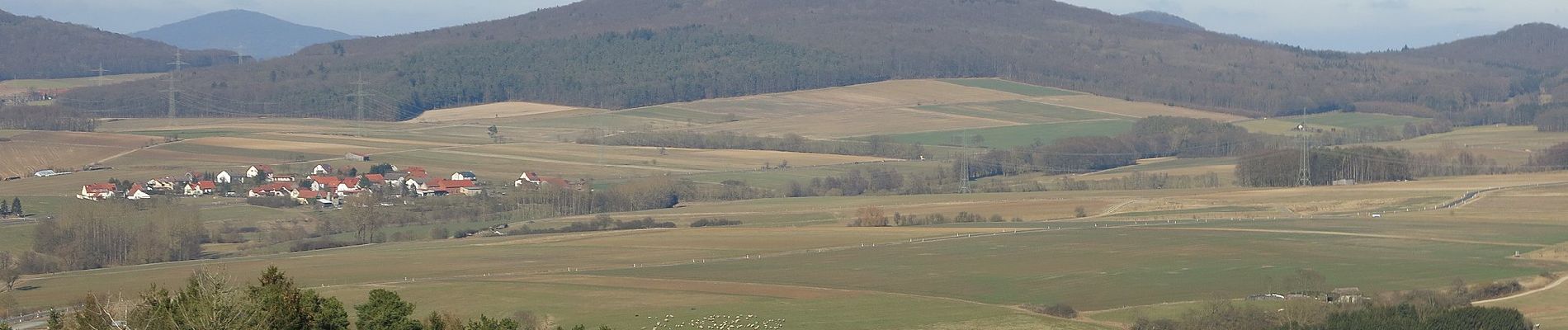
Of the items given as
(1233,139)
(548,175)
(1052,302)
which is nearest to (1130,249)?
(1052,302)

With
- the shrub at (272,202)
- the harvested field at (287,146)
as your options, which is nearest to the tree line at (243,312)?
the shrub at (272,202)

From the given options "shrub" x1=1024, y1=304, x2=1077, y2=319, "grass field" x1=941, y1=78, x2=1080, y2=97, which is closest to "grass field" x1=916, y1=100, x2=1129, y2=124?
"grass field" x1=941, y1=78, x2=1080, y2=97

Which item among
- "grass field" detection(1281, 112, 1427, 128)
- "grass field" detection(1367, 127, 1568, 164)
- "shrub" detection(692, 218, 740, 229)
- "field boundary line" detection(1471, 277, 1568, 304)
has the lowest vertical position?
"field boundary line" detection(1471, 277, 1568, 304)

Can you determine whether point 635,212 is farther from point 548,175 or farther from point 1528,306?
point 1528,306

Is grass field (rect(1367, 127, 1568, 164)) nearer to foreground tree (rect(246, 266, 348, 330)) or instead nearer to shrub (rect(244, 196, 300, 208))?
shrub (rect(244, 196, 300, 208))

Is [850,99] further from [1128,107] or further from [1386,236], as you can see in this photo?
[1386,236]

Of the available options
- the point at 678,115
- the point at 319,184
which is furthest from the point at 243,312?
the point at 678,115
